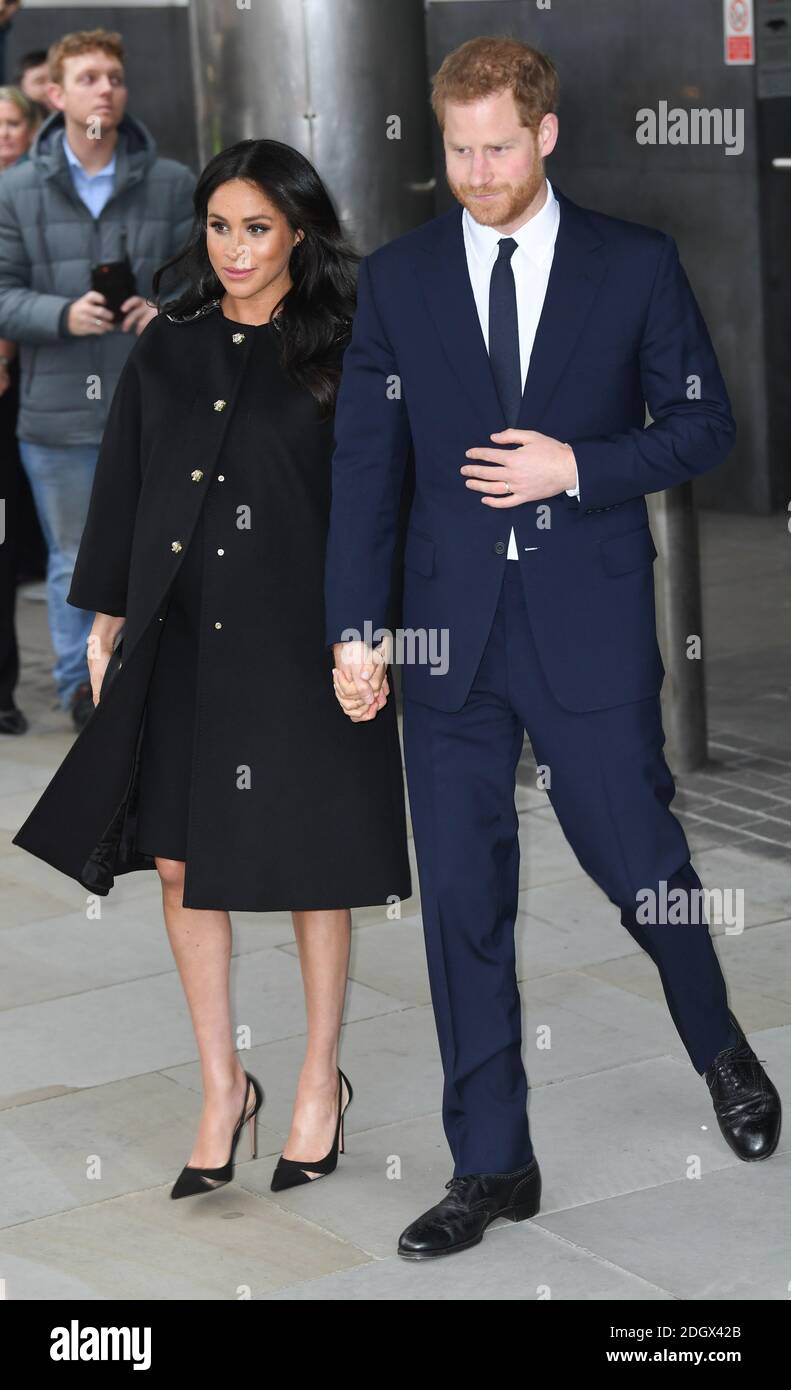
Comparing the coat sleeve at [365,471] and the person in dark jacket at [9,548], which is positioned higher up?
the coat sleeve at [365,471]

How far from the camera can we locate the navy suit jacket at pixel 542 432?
3744 mm

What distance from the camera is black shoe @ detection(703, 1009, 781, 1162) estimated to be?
4.16 metres

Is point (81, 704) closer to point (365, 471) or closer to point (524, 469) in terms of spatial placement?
point (365, 471)

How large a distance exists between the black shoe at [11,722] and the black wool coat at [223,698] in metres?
3.98

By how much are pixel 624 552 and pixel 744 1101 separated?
112cm

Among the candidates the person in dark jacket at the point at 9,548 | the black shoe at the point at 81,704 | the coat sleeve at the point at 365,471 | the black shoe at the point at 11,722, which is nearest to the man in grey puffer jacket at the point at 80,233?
the person in dark jacket at the point at 9,548

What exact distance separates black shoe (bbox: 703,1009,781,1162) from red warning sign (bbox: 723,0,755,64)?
308 inches

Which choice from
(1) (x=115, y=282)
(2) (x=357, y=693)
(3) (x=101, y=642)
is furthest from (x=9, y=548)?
(2) (x=357, y=693)

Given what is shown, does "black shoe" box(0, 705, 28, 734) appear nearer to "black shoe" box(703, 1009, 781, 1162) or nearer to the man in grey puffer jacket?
the man in grey puffer jacket

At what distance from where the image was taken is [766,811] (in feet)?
22.1

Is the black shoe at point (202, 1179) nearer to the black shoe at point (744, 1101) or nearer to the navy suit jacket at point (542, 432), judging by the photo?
the black shoe at point (744, 1101)

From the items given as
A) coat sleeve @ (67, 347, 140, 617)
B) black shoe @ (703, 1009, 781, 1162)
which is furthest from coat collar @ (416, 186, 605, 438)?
black shoe @ (703, 1009, 781, 1162)
